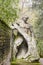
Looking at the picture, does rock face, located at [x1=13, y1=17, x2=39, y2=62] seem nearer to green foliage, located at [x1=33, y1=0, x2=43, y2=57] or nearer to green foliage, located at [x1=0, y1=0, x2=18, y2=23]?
green foliage, located at [x1=33, y1=0, x2=43, y2=57]

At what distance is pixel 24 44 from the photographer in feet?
49.5

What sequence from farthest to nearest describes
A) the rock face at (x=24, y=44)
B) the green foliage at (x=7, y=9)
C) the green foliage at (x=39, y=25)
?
the green foliage at (x=39, y=25) → the rock face at (x=24, y=44) → the green foliage at (x=7, y=9)

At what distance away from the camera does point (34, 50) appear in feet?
46.1

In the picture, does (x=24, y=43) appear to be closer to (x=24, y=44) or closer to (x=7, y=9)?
(x=24, y=44)

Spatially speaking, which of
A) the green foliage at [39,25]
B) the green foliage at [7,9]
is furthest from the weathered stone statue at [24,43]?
the green foliage at [7,9]

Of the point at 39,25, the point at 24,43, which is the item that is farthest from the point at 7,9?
the point at 39,25

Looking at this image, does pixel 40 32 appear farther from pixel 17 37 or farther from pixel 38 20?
pixel 17 37

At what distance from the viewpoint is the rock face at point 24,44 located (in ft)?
45.9

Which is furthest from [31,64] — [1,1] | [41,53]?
[1,1]

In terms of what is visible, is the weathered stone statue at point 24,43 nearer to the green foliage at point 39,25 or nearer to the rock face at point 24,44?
the rock face at point 24,44

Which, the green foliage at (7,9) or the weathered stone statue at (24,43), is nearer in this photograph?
the green foliage at (7,9)

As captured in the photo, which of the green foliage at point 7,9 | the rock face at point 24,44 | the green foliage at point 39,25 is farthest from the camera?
the green foliage at point 39,25

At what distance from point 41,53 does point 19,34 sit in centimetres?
393

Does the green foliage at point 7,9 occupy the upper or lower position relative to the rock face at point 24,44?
upper
